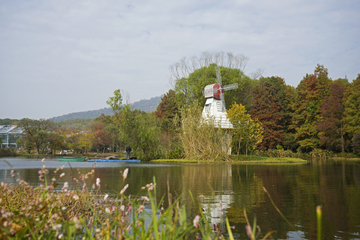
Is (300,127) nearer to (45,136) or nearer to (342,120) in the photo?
(342,120)

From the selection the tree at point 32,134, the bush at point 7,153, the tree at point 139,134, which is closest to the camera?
the tree at point 139,134

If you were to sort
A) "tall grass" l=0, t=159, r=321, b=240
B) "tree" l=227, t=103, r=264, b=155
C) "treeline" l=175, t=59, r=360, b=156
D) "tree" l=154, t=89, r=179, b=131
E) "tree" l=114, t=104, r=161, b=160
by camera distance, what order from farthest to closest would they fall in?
"tree" l=154, t=89, r=179, b=131 < "treeline" l=175, t=59, r=360, b=156 < "tree" l=114, t=104, r=161, b=160 < "tree" l=227, t=103, r=264, b=155 < "tall grass" l=0, t=159, r=321, b=240

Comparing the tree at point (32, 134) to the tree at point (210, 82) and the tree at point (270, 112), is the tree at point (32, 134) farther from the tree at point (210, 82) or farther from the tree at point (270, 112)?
the tree at point (270, 112)

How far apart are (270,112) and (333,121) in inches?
265

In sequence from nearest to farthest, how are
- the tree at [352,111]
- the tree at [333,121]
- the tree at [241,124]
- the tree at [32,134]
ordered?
the tree at [241,124]
the tree at [352,111]
the tree at [333,121]
the tree at [32,134]

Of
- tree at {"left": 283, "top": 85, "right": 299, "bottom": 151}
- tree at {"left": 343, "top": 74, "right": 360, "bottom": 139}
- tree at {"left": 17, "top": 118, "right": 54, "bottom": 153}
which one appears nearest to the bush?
tree at {"left": 17, "top": 118, "right": 54, "bottom": 153}

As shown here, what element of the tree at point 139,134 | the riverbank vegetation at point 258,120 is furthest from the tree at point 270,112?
the tree at point 139,134

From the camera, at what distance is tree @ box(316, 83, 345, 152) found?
109 ft

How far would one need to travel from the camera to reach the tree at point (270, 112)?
3612cm

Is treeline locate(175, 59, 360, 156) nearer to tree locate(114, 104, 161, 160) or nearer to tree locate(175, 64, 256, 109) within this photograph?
tree locate(175, 64, 256, 109)

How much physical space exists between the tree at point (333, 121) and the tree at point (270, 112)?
442 cm

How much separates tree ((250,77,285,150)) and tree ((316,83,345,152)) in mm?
4419

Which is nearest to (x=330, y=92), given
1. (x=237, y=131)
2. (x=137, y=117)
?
(x=237, y=131)

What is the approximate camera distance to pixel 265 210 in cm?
546
